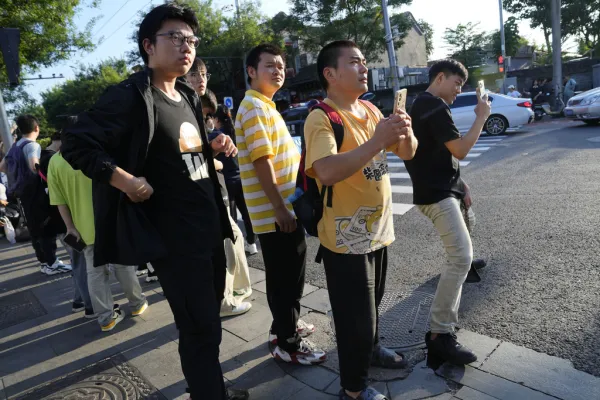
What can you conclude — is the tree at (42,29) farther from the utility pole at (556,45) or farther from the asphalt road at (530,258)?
the utility pole at (556,45)

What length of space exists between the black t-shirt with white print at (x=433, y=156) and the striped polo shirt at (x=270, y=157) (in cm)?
84

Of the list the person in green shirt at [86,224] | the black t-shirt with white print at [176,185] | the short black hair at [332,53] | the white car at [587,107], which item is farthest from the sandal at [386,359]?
the white car at [587,107]

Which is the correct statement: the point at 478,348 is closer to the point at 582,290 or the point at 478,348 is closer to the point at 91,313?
the point at 582,290

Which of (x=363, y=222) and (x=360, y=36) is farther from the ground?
(x=360, y=36)

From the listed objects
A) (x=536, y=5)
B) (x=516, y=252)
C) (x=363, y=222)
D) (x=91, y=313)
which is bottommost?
(x=516, y=252)

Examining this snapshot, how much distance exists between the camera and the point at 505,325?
9.91ft

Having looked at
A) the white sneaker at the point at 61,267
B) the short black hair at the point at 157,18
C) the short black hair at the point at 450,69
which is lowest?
the white sneaker at the point at 61,267

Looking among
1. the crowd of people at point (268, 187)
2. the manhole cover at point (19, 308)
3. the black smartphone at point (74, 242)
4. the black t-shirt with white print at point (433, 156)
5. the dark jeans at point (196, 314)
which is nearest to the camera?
the crowd of people at point (268, 187)

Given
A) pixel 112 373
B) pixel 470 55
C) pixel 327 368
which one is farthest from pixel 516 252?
pixel 470 55

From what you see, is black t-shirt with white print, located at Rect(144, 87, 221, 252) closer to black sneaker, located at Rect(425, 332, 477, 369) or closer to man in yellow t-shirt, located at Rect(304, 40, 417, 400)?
man in yellow t-shirt, located at Rect(304, 40, 417, 400)

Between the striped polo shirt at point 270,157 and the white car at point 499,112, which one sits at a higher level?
the striped polo shirt at point 270,157

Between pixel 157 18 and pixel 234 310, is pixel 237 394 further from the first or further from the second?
pixel 157 18

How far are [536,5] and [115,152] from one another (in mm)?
44437

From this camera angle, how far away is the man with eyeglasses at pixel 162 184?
1799 mm
